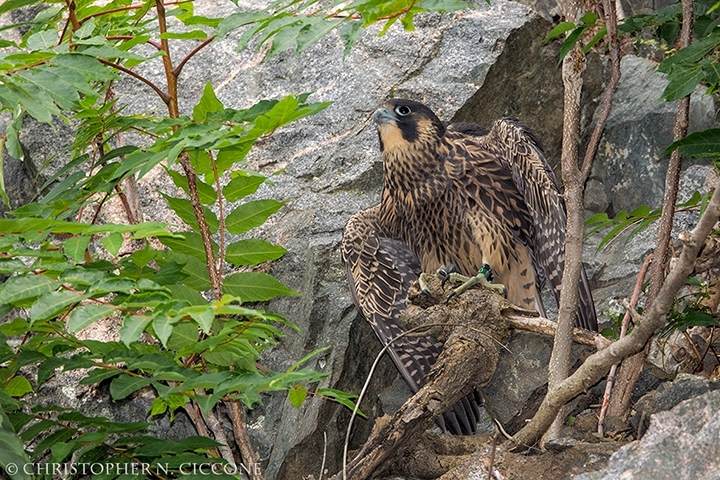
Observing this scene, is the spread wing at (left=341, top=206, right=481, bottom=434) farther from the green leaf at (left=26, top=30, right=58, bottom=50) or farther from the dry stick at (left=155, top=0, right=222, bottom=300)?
the green leaf at (left=26, top=30, right=58, bottom=50)

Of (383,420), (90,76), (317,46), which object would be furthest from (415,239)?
(90,76)

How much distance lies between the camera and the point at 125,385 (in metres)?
2.33

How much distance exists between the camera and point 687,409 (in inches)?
89.0

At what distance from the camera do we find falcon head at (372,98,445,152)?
399cm

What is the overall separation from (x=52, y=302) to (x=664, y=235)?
2032 mm

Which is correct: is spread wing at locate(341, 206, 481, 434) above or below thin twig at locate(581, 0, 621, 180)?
below

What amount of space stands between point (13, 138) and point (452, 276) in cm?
201

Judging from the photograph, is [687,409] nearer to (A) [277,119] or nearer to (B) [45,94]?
(A) [277,119]

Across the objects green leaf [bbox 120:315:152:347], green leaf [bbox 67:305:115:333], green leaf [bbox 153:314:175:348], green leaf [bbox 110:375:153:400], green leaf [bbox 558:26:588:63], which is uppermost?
green leaf [bbox 558:26:588:63]

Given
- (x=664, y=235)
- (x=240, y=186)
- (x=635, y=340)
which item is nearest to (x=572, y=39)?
(x=664, y=235)

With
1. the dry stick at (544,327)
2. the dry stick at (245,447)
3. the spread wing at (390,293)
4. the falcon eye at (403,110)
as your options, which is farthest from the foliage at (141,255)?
the falcon eye at (403,110)

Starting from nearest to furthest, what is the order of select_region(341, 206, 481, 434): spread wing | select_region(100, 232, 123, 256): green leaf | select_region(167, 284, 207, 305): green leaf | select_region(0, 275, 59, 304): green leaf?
select_region(0, 275, 59, 304): green leaf < select_region(100, 232, 123, 256): green leaf < select_region(167, 284, 207, 305): green leaf < select_region(341, 206, 481, 434): spread wing

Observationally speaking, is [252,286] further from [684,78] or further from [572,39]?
[684,78]

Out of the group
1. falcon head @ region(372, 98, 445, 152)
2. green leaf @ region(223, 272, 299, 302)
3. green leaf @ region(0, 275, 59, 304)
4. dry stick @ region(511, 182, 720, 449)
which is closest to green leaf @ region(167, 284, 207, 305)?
green leaf @ region(223, 272, 299, 302)
